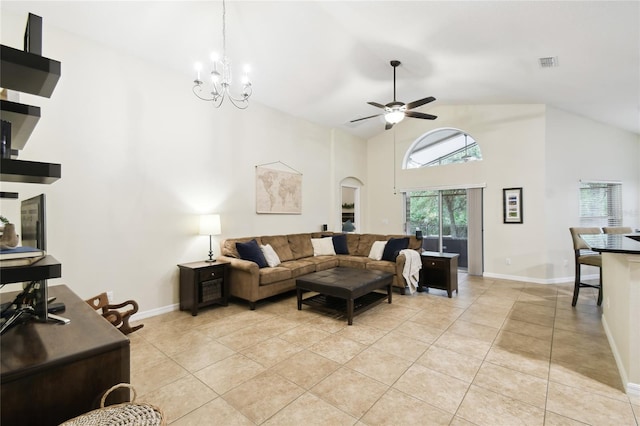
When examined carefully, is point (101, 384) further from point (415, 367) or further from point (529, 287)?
point (529, 287)

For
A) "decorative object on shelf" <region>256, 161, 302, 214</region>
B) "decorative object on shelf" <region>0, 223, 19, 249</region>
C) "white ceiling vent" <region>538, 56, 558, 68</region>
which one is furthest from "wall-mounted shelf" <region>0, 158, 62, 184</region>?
"white ceiling vent" <region>538, 56, 558, 68</region>

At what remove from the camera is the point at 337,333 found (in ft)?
10.9

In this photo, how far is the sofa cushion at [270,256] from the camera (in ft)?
15.4

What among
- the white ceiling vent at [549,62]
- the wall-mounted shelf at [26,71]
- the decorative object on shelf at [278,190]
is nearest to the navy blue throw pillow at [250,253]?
the decorative object on shelf at [278,190]

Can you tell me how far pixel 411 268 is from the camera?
487 centimetres

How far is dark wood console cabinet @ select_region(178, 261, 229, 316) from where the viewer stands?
3.88 metres

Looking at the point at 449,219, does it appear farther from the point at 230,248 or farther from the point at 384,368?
the point at 384,368

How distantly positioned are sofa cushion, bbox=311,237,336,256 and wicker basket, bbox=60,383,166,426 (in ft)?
15.2

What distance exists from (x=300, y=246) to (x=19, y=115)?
466 cm

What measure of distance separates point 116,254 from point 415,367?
139 inches

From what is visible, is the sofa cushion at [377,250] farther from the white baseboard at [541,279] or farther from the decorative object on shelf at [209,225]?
the decorative object on shelf at [209,225]

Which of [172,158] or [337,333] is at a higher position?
[172,158]

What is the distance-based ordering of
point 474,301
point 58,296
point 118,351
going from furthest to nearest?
1. point 474,301
2. point 58,296
3. point 118,351

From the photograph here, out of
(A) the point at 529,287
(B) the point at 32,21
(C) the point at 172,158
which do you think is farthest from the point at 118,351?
(A) the point at 529,287
